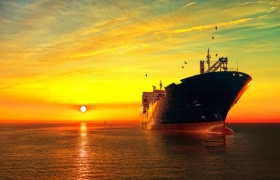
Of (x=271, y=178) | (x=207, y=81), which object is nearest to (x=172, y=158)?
(x=271, y=178)

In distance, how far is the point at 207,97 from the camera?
2608 inches

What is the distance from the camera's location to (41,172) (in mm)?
29719

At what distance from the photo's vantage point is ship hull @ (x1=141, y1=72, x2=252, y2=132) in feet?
213

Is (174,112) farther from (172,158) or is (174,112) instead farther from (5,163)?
(5,163)

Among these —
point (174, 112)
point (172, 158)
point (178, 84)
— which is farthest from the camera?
point (174, 112)

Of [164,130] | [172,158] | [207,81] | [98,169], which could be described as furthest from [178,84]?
[98,169]

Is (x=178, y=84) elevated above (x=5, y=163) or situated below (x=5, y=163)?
above

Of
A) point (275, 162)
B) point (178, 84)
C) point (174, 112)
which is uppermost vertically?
point (178, 84)

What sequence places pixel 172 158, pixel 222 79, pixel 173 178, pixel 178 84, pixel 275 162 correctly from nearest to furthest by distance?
1. pixel 173 178
2. pixel 275 162
3. pixel 172 158
4. pixel 222 79
5. pixel 178 84

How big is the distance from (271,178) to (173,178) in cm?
867

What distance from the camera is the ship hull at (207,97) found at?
64.8m

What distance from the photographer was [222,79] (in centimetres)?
6444

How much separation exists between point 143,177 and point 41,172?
10663mm

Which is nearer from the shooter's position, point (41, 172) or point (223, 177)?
point (223, 177)
